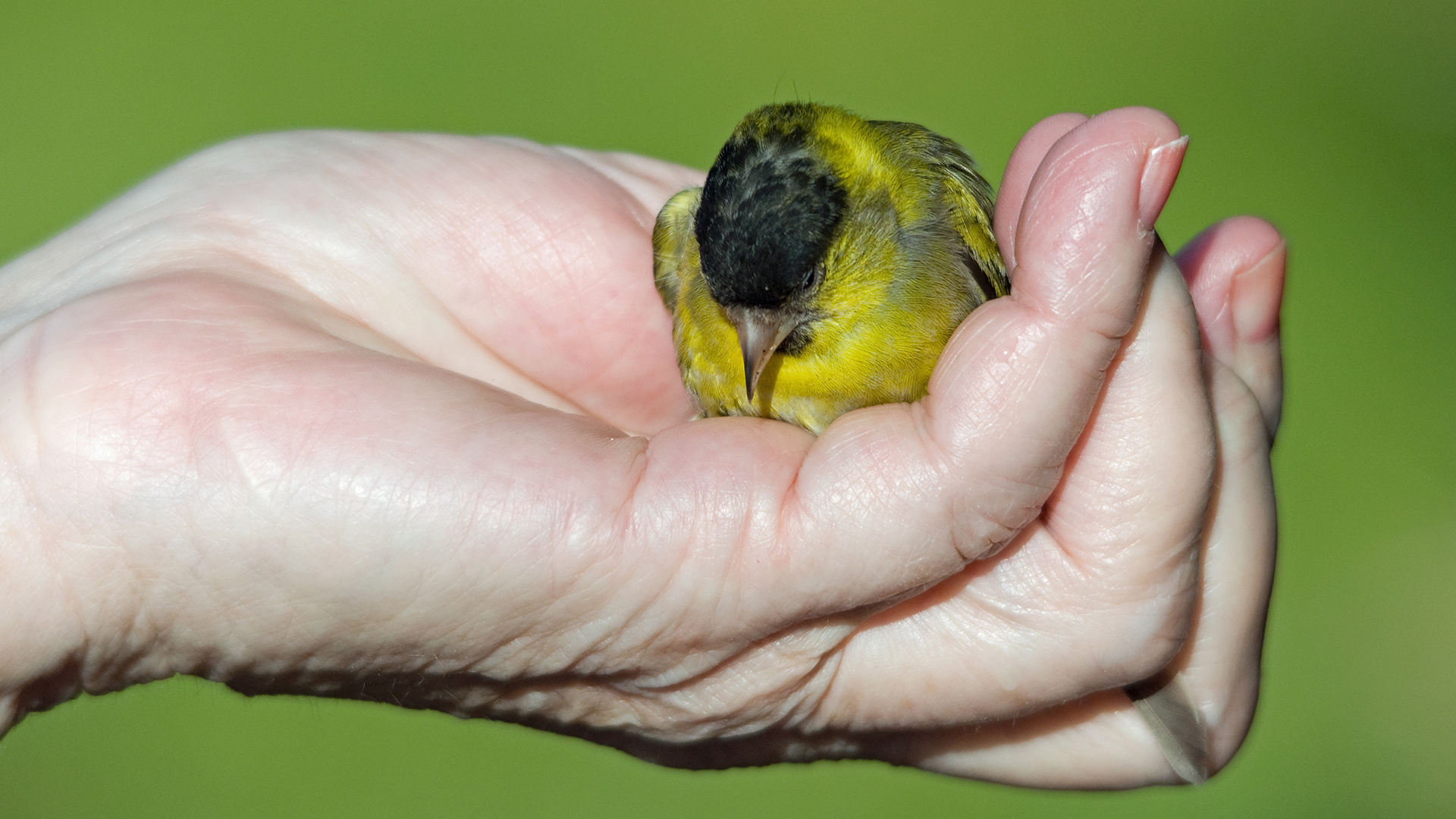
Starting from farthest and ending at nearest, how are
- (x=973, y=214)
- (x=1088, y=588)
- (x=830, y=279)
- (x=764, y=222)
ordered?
(x=973, y=214)
(x=830, y=279)
(x=764, y=222)
(x=1088, y=588)

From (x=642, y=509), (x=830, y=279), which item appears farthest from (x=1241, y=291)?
(x=642, y=509)

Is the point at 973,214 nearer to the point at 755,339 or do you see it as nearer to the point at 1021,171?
the point at 1021,171

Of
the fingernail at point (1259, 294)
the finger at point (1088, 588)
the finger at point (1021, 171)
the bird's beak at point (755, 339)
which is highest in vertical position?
the finger at point (1021, 171)

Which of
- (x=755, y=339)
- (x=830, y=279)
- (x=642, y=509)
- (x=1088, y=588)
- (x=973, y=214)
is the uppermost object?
(x=973, y=214)

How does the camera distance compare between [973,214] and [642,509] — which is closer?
[642,509]

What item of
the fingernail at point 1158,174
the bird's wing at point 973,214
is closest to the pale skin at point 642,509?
the fingernail at point 1158,174

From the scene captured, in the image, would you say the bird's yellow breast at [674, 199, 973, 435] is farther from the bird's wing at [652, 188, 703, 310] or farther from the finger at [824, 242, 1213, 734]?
the finger at [824, 242, 1213, 734]

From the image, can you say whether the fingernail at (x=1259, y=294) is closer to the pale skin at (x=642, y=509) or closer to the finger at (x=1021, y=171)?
the pale skin at (x=642, y=509)
